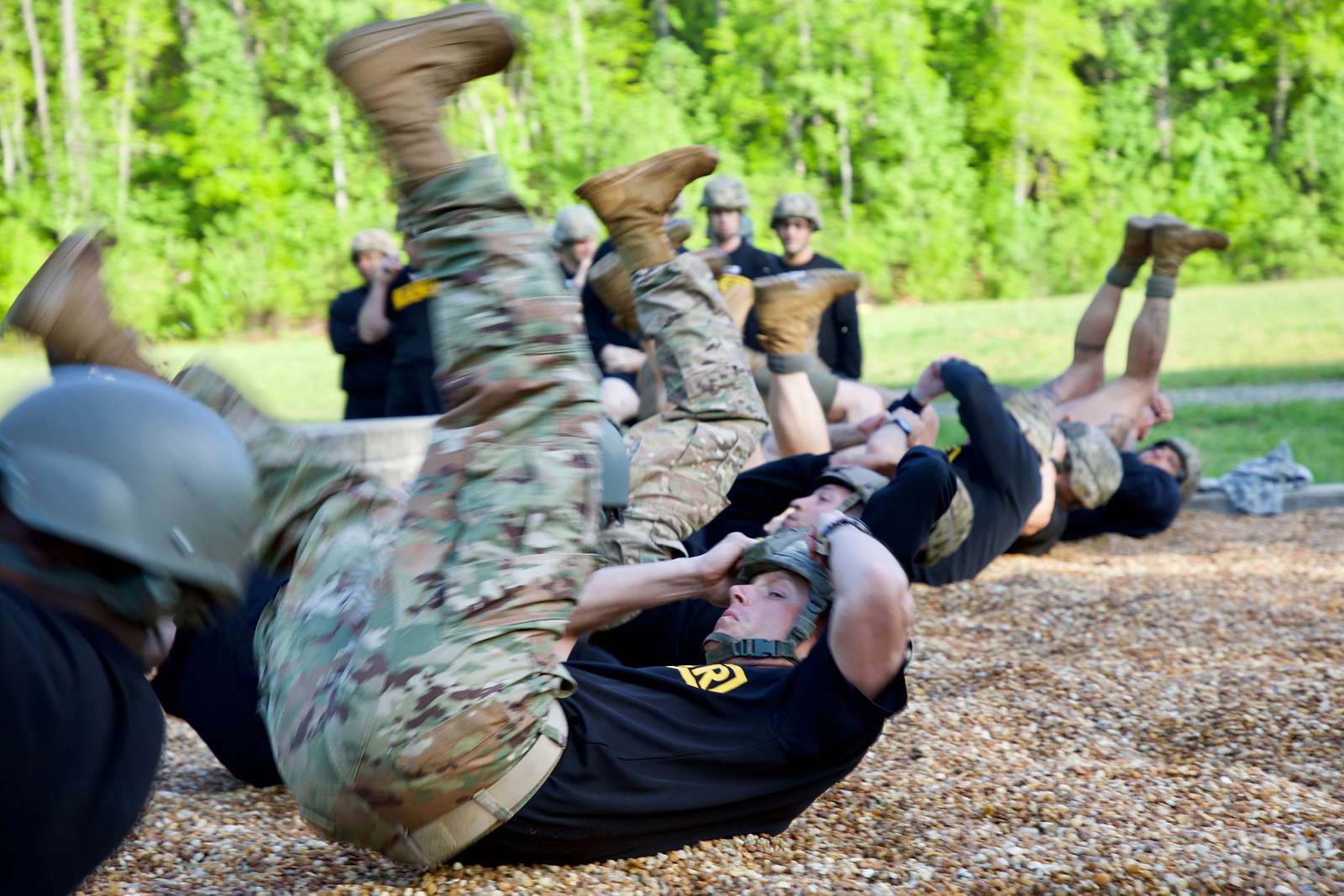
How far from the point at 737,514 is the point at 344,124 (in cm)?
2197

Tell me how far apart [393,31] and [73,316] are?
1.10 metres

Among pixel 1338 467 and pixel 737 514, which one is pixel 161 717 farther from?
pixel 1338 467

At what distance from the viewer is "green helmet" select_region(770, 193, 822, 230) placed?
842cm

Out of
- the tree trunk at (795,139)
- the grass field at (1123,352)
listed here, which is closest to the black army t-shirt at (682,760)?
the grass field at (1123,352)

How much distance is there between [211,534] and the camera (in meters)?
2.00

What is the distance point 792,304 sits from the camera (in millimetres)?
5301

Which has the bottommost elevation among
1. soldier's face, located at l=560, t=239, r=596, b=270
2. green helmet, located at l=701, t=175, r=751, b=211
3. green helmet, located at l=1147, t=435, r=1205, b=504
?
green helmet, located at l=1147, t=435, r=1205, b=504

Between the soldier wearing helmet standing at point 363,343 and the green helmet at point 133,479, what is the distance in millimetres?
5674

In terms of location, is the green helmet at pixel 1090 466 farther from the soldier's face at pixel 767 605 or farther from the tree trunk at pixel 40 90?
the tree trunk at pixel 40 90

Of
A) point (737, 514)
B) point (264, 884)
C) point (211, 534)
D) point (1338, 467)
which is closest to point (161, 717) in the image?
point (211, 534)

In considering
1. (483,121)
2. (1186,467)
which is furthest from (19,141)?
Result: (1186,467)

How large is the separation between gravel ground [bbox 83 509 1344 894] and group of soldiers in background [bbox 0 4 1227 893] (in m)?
0.16

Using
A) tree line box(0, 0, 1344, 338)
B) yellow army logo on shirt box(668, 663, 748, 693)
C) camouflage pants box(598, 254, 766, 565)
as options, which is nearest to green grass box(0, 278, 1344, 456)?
tree line box(0, 0, 1344, 338)

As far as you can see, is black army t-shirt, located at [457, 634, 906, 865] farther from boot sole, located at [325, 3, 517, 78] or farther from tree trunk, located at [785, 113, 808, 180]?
tree trunk, located at [785, 113, 808, 180]
